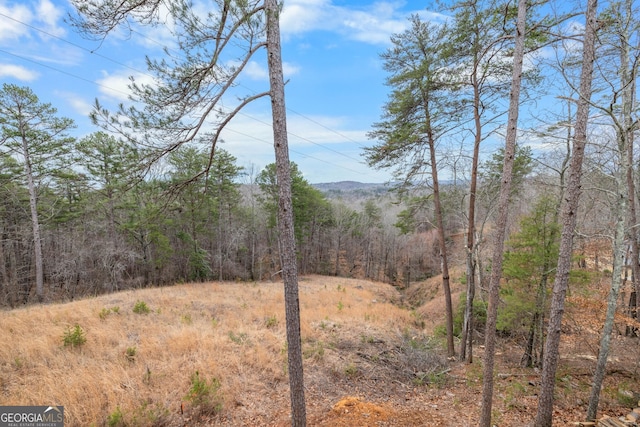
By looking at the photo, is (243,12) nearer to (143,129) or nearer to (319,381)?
(143,129)

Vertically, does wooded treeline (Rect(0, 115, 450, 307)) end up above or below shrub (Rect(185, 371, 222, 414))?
above

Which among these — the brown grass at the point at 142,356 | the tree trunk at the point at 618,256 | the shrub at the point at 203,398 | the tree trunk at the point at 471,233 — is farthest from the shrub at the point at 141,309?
the tree trunk at the point at 618,256

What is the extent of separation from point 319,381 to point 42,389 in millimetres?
4785

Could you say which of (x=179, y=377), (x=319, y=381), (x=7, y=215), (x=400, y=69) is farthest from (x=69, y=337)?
(x=7, y=215)

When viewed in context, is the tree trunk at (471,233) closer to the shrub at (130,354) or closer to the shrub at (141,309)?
the shrub at (130,354)

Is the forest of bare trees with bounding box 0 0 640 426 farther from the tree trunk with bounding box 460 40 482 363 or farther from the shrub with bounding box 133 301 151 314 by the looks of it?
the shrub with bounding box 133 301 151 314

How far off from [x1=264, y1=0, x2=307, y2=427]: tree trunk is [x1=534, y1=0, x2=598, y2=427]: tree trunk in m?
3.82

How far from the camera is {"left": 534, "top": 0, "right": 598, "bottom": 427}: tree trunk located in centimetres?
413

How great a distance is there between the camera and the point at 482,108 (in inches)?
273

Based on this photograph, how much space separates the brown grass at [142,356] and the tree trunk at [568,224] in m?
4.43
